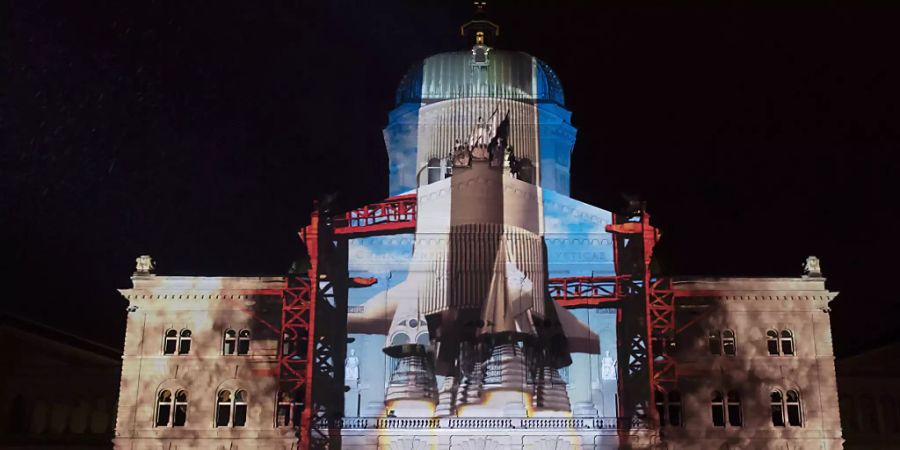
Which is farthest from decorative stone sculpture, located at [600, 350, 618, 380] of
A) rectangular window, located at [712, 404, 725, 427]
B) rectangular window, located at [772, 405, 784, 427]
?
rectangular window, located at [772, 405, 784, 427]

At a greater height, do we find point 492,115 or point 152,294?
point 492,115

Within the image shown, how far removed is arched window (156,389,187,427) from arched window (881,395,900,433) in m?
25.0

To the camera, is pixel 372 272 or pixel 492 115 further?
pixel 492 115

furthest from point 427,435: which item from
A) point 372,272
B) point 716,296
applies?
point 716,296

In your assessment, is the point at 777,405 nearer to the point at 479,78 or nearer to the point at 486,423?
the point at 486,423

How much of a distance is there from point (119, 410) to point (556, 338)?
1484 centimetres

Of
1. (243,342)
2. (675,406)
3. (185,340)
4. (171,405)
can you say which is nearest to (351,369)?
(243,342)

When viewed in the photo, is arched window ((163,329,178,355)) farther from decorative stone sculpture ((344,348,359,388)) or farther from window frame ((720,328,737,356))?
window frame ((720,328,737,356))

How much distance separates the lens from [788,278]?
36.5 m

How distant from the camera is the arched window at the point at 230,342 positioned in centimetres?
3669

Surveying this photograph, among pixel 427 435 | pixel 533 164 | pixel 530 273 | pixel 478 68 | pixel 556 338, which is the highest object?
pixel 478 68

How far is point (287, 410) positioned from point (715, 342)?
1480 centimetres

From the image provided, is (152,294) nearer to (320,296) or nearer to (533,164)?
(320,296)

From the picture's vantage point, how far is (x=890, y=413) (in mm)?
39188
